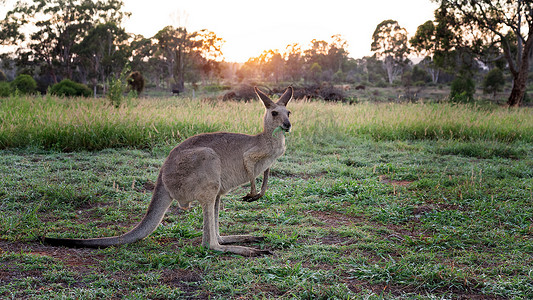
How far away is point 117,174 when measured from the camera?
5.64m

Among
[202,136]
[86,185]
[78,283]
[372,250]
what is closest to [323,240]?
[372,250]

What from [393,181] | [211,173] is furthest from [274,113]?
[393,181]

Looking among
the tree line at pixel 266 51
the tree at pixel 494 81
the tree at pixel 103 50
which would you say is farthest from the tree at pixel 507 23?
the tree at pixel 103 50

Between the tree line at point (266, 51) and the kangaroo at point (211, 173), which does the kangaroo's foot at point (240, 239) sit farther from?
the tree line at point (266, 51)

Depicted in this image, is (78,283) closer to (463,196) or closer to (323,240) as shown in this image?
(323,240)

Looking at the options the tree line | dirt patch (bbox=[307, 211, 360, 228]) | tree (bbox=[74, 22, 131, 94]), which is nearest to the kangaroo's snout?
dirt patch (bbox=[307, 211, 360, 228])

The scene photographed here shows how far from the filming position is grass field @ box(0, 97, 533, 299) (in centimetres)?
266

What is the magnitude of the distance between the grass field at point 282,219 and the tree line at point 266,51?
1319cm

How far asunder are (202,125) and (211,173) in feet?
17.7

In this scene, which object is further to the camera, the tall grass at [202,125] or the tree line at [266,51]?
the tree line at [266,51]

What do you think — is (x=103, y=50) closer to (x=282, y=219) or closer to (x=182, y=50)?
(x=182, y=50)

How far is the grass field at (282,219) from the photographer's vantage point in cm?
266

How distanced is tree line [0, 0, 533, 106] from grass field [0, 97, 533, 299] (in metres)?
13.2

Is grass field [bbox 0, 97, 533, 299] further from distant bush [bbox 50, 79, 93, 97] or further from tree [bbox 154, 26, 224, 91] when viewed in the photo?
tree [bbox 154, 26, 224, 91]
